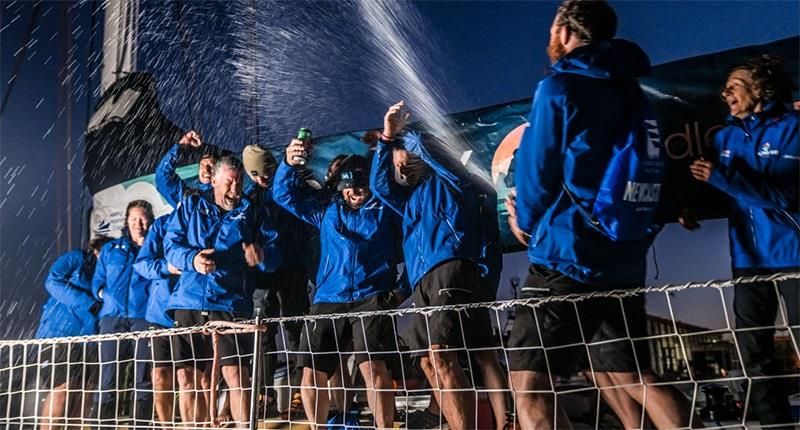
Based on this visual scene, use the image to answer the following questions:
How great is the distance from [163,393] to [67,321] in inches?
33.0

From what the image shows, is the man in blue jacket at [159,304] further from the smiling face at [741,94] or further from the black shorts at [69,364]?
the smiling face at [741,94]

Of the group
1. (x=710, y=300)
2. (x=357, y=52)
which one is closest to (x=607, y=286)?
(x=710, y=300)

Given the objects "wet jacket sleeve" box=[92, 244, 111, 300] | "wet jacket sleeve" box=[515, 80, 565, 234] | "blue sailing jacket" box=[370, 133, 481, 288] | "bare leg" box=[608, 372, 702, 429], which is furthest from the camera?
"wet jacket sleeve" box=[92, 244, 111, 300]

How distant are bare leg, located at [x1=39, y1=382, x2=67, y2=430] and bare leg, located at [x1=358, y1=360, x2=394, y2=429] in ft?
5.69

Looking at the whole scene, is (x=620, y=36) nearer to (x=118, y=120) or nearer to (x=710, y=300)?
(x=710, y=300)

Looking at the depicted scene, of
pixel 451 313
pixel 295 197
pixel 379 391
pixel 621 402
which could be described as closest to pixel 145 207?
pixel 295 197

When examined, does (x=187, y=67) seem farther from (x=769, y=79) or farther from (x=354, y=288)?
(x=769, y=79)

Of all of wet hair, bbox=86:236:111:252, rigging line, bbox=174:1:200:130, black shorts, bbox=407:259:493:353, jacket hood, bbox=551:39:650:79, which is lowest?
black shorts, bbox=407:259:493:353

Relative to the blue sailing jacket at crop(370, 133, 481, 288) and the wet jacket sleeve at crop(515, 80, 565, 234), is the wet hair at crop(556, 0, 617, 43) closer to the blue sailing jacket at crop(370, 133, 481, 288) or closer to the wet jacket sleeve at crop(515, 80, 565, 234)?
the wet jacket sleeve at crop(515, 80, 565, 234)

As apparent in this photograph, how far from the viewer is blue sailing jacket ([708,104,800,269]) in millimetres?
1734

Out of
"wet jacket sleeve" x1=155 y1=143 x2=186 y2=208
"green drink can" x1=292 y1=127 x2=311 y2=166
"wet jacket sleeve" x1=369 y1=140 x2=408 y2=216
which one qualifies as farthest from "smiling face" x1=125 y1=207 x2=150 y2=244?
"wet jacket sleeve" x1=369 y1=140 x2=408 y2=216

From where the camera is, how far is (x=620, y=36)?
2.03 meters

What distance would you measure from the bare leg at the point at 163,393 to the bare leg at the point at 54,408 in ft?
2.16

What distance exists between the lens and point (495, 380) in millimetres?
2119
